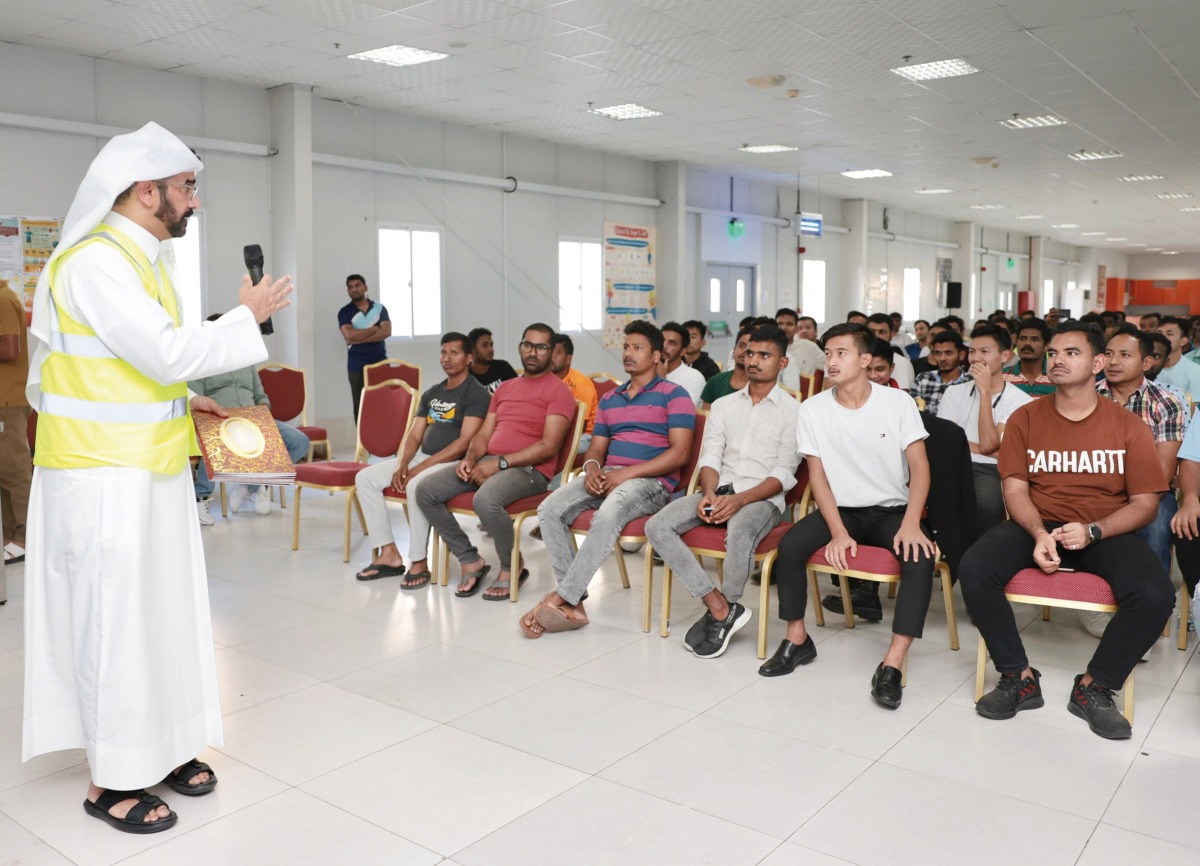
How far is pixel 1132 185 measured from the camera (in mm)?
16000

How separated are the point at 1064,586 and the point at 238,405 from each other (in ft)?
15.4

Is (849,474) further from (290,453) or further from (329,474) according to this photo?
(290,453)

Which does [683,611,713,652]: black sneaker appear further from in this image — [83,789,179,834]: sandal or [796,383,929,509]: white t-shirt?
[83,789,179,834]: sandal

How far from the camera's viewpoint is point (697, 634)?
3.92m

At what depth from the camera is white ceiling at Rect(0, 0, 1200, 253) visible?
6.68 metres

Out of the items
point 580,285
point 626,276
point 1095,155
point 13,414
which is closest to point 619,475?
point 13,414

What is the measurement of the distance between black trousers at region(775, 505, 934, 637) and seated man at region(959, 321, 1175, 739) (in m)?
0.20

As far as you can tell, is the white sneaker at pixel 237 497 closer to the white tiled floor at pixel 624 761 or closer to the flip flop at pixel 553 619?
the white tiled floor at pixel 624 761

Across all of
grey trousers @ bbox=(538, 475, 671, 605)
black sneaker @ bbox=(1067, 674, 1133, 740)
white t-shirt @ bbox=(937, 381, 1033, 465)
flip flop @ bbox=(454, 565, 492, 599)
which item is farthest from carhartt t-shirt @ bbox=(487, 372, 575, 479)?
black sneaker @ bbox=(1067, 674, 1133, 740)

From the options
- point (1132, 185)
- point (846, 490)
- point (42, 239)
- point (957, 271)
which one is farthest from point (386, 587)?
point (957, 271)

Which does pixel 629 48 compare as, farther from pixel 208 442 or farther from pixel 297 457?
pixel 208 442

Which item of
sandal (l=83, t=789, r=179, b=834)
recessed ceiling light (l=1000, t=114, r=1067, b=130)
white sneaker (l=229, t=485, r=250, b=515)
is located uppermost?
recessed ceiling light (l=1000, t=114, r=1067, b=130)

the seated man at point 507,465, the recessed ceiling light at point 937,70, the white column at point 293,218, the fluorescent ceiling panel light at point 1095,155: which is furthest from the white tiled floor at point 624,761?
the fluorescent ceiling panel light at point 1095,155

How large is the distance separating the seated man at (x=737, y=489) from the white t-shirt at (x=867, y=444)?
267 mm
